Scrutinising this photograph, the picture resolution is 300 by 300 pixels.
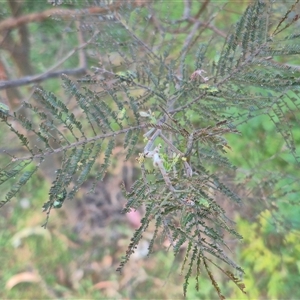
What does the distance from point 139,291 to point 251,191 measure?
1.07m

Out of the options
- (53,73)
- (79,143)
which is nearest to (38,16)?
(53,73)

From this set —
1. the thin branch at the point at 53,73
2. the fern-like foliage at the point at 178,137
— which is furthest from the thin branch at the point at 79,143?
the thin branch at the point at 53,73

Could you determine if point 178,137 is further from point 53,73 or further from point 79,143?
point 53,73

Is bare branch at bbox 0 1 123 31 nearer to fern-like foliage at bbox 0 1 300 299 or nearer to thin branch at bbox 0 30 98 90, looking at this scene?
thin branch at bbox 0 30 98 90

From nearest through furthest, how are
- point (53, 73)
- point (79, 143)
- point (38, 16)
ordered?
1. point (79, 143)
2. point (38, 16)
3. point (53, 73)

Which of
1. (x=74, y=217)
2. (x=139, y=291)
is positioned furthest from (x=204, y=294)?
(x=74, y=217)

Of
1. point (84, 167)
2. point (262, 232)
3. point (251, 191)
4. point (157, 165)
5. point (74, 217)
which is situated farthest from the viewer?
point (74, 217)

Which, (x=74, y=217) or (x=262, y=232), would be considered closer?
(x=262, y=232)

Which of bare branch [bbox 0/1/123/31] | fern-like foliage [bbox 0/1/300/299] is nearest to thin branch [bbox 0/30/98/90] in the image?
bare branch [bbox 0/1/123/31]

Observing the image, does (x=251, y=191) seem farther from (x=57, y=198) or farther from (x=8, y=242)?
(x=8, y=242)

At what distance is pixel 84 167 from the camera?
1.96 ft

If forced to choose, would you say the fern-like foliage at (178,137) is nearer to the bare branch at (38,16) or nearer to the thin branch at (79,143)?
the thin branch at (79,143)

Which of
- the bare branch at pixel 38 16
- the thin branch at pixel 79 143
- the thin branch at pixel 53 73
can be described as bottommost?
the thin branch at pixel 53 73

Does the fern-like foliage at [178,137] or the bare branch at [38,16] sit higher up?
the bare branch at [38,16]
